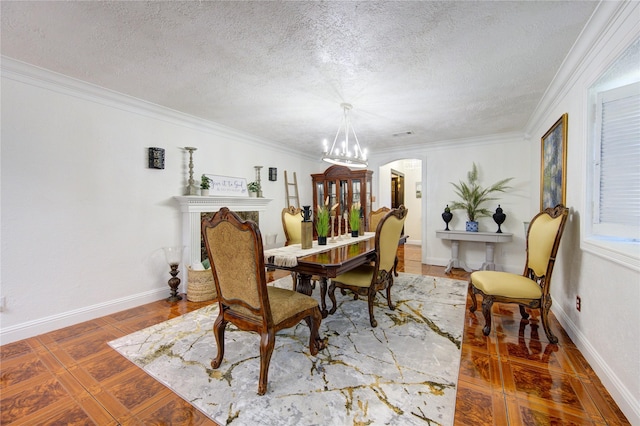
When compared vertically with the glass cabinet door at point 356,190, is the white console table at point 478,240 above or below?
below

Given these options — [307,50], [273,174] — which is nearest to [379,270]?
[307,50]

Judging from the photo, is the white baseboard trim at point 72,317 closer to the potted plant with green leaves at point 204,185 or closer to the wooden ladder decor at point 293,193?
the potted plant with green leaves at point 204,185

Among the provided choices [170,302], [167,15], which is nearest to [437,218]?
[170,302]

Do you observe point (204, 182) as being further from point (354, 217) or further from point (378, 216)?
point (378, 216)

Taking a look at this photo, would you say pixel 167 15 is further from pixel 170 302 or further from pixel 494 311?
pixel 494 311

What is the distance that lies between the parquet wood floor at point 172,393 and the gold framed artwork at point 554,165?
136cm

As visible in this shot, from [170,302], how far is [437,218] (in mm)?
4545

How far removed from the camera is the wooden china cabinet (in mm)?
5547

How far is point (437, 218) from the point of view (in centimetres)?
505

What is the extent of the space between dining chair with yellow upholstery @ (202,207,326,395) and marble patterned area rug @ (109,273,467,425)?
178mm

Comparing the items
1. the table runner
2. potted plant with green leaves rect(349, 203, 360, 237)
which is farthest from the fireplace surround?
potted plant with green leaves rect(349, 203, 360, 237)

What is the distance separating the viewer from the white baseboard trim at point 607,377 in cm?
137

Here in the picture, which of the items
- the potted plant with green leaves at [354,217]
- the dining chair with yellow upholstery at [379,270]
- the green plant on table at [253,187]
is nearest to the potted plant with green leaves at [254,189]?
the green plant on table at [253,187]

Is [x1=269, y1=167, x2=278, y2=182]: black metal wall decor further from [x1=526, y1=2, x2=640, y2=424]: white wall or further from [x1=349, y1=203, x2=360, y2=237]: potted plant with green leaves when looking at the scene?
[x1=526, y1=2, x2=640, y2=424]: white wall
